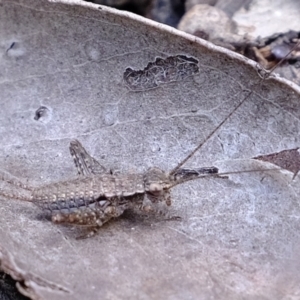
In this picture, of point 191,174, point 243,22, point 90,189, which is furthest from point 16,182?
point 243,22

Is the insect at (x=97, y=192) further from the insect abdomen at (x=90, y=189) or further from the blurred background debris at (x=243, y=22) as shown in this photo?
the blurred background debris at (x=243, y=22)

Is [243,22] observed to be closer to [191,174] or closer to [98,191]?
[191,174]

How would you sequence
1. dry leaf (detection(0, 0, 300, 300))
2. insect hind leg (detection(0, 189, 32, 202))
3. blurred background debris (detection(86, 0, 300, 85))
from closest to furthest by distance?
1. dry leaf (detection(0, 0, 300, 300))
2. insect hind leg (detection(0, 189, 32, 202))
3. blurred background debris (detection(86, 0, 300, 85))

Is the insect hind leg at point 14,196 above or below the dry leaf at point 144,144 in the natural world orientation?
below

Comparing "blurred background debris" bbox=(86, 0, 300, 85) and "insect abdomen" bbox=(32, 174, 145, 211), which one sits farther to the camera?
"blurred background debris" bbox=(86, 0, 300, 85)

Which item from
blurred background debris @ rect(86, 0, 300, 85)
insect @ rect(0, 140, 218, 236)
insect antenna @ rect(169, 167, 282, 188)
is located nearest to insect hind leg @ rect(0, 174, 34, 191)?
insect @ rect(0, 140, 218, 236)

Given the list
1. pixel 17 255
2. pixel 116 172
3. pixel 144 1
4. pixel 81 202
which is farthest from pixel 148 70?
pixel 144 1

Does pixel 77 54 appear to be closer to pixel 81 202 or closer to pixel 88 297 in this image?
pixel 81 202

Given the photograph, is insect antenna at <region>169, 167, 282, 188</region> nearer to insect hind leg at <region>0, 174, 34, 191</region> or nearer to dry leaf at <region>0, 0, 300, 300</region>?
dry leaf at <region>0, 0, 300, 300</region>

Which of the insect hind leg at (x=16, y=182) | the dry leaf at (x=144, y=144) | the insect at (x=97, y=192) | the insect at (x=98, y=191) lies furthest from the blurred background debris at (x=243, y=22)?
the insect hind leg at (x=16, y=182)
